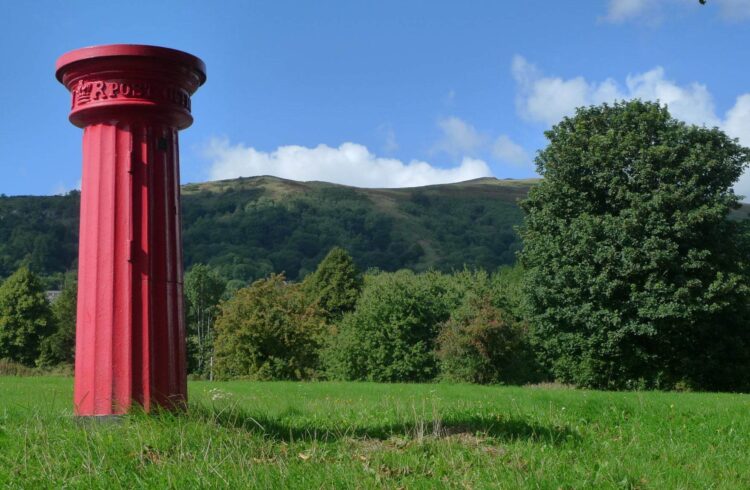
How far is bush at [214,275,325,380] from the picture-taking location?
45.5 m

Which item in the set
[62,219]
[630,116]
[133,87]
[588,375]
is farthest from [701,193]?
[62,219]

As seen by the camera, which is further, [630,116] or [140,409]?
[630,116]

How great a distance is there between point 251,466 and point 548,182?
97.4 feet

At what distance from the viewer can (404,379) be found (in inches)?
1860

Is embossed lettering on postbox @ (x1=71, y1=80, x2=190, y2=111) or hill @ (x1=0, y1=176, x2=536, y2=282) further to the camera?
hill @ (x1=0, y1=176, x2=536, y2=282)

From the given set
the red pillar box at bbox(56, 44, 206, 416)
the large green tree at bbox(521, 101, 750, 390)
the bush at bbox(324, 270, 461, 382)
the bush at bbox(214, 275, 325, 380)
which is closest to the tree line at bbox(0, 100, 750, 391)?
the large green tree at bbox(521, 101, 750, 390)

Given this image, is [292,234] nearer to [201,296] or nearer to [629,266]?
[201,296]

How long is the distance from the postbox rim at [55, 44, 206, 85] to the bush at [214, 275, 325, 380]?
39531mm

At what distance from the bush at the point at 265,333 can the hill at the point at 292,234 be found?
79.4 meters

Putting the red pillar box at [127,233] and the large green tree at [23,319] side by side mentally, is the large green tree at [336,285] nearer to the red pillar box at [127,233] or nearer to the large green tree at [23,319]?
the large green tree at [23,319]

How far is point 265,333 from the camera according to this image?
4562 centimetres

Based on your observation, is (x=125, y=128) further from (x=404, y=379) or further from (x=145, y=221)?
(x=404, y=379)

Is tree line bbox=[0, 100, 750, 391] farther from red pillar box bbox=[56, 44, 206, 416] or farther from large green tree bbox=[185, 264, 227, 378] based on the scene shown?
large green tree bbox=[185, 264, 227, 378]

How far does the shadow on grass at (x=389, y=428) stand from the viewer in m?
6.64
